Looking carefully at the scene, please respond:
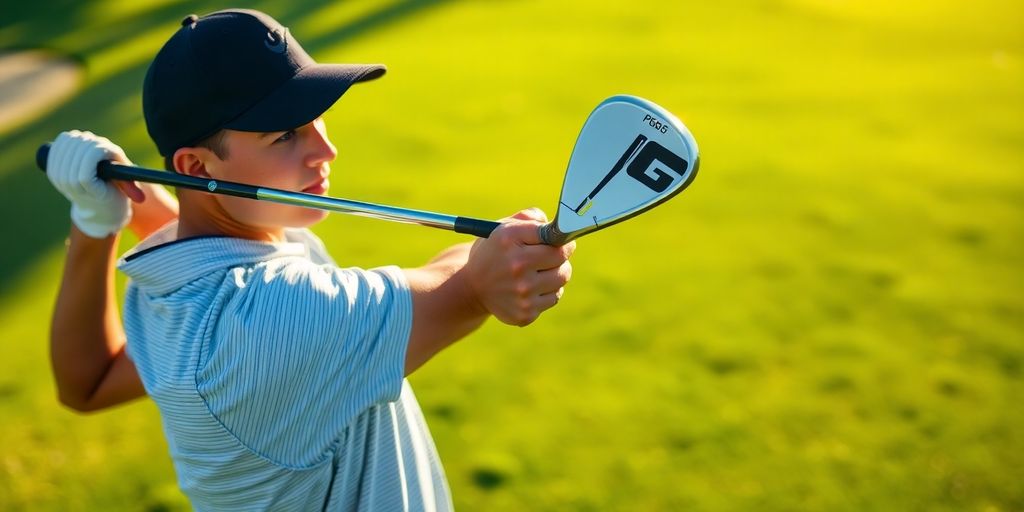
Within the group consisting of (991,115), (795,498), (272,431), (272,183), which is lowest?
(795,498)

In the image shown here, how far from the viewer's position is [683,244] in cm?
361

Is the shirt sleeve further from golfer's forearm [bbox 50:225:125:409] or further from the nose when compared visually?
golfer's forearm [bbox 50:225:125:409]

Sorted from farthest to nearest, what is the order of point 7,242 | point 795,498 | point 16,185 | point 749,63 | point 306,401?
point 749,63, point 16,185, point 7,242, point 795,498, point 306,401

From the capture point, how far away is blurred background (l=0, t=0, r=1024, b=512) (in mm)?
2611

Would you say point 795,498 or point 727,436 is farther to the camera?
point 727,436

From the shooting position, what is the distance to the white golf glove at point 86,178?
156cm

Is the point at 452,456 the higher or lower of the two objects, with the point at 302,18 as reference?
lower

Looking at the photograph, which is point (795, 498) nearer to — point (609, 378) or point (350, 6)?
point (609, 378)

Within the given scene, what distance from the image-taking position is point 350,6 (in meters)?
5.81

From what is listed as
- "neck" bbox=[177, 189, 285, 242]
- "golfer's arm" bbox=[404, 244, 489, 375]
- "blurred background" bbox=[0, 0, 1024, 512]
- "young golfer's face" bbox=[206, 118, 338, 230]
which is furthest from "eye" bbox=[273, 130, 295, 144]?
"blurred background" bbox=[0, 0, 1024, 512]

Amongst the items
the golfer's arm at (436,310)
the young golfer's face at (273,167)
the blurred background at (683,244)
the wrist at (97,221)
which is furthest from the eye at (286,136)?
the blurred background at (683,244)

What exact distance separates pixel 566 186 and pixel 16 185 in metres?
3.45

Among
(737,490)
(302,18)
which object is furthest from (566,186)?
(302,18)

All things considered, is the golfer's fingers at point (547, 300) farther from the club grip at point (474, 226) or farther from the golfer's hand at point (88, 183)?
the golfer's hand at point (88, 183)
